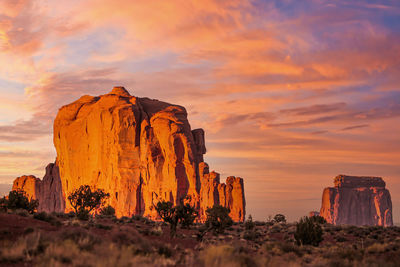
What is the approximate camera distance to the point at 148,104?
105 metres

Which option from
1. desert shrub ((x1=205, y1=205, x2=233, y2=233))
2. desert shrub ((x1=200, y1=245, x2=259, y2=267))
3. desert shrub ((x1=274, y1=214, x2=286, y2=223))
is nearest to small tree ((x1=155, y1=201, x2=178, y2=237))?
desert shrub ((x1=205, y1=205, x2=233, y2=233))

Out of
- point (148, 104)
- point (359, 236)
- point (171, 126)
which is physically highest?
point (148, 104)

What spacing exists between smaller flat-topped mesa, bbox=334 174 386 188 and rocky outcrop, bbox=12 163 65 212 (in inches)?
4625

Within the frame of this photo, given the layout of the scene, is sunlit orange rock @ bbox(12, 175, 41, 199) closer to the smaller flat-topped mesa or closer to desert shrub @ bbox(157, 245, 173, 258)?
the smaller flat-topped mesa

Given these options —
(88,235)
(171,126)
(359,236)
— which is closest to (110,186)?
(171,126)

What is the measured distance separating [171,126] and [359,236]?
192 ft

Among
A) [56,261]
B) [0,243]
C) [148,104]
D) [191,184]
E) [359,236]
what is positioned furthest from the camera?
[148,104]

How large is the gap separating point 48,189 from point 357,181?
423 ft

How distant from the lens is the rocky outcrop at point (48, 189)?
121781mm

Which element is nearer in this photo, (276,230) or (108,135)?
(276,230)

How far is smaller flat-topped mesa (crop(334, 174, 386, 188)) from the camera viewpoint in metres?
175

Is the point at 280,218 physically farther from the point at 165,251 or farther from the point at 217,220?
the point at 165,251

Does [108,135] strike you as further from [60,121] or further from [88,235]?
[88,235]

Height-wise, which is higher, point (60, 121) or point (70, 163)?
point (60, 121)
